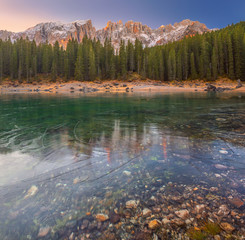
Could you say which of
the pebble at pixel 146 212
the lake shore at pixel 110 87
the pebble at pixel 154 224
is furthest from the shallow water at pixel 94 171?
the lake shore at pixel 110 87

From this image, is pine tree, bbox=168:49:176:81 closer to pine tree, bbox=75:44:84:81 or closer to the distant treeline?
the distant treeline

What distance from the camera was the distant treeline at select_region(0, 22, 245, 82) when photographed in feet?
193

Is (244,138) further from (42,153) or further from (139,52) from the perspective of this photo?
(139,52)

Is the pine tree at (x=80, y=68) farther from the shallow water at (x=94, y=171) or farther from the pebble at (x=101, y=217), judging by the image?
the pebble at (x=101, y=217)

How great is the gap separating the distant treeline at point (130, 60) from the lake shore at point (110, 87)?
3.93 m

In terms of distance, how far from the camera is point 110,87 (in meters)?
55.1

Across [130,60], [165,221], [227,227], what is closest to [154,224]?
[165,221]

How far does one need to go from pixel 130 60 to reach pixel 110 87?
23.4 metres

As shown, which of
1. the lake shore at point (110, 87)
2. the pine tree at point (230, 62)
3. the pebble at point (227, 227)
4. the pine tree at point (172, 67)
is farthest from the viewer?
the pine tree at point (172, 67)

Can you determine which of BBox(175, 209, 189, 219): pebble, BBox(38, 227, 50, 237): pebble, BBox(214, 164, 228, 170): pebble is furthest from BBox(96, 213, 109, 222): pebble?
BBox(214, 164, 228, 170): pebble

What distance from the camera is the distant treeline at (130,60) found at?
58.7 meters

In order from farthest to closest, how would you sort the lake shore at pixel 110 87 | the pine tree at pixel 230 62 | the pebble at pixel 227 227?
the pine tree at pixel 230 62, the lake shore at pixel 110 87, the pebble at pixel 227 227

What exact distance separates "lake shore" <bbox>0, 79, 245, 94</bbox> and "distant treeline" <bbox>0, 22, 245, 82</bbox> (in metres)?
3.93

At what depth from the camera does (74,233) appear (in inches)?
79.4
